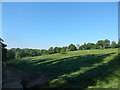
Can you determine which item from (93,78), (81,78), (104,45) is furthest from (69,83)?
(104,45)

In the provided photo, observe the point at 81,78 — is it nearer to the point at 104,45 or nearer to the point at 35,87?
the point at 35,87

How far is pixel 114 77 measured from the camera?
53.4 feet

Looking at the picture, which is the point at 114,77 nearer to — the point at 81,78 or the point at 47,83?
the point at 81,78

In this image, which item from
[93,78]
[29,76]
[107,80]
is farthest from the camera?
[29,76]

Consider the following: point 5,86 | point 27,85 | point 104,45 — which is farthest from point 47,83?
point 104,45

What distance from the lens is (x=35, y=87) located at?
1666 cm

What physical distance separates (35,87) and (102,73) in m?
8.49

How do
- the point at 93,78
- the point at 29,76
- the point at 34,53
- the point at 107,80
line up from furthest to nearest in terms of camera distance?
the point at 34,53 → the point at 29,76 → the point at 93,78 → the point at 107,80

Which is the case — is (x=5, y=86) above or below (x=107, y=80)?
below

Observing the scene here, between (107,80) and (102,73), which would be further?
(102,73)

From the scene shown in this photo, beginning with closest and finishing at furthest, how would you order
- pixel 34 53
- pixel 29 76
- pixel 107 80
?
pixel 107 80 < pixel 29 76 < pixel 34 53

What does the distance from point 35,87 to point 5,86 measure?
3.82m

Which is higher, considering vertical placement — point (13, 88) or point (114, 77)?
point (114, 77)

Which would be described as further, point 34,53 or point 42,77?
point 34,53
